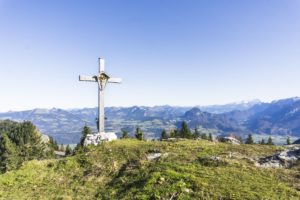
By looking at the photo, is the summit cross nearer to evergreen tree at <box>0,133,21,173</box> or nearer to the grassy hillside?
the grassy hillside

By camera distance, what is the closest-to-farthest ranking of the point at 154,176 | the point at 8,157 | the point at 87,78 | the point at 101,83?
the point at 154,176, the point at 87,78, the point at 101,83, the point at 8,157

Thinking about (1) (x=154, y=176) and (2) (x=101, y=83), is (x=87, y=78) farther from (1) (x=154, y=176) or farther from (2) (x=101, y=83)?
(1) (x=154, y=176)

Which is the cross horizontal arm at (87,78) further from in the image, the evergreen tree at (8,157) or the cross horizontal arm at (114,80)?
the evergreen tree at (8,157)

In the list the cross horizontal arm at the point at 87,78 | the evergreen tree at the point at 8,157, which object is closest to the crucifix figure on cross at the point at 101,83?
the cross horizontal arm at the point at 87,78

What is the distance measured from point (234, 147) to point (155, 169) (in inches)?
376

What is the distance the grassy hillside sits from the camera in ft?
55.1

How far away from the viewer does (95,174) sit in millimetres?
Result: 22406

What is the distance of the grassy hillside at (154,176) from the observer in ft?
55.1

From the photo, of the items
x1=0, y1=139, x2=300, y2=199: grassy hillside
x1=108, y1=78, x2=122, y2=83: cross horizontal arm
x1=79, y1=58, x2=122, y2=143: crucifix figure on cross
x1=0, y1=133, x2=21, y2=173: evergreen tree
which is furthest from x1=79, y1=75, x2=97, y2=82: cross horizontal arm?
x1=0, y1=133, x2=21, y2=173: evergreen tree

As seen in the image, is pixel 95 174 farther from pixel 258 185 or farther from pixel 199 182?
pixel 258 185

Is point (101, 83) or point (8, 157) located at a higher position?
point (101, 83)

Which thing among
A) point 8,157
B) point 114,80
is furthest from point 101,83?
point 8,157

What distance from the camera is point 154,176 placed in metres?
18.7

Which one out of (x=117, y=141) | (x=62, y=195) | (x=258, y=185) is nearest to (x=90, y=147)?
(x=117, y=141)
